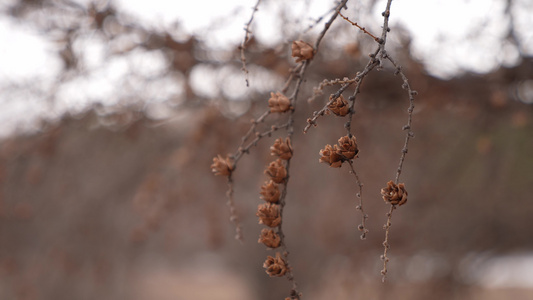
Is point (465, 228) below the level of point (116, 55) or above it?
above

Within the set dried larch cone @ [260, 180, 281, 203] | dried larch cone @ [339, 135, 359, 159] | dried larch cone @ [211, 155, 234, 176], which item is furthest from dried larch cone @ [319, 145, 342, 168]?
dried larch cone @ [211, 155, 234, 176]

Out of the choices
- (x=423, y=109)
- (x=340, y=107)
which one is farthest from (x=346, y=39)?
(x=340, y=107)

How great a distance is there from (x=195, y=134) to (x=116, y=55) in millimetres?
483

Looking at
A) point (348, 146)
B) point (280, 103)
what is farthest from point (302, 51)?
point (348, 146)

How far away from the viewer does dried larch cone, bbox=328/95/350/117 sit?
2.91 ft

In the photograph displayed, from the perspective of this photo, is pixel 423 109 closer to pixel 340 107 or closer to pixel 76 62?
pixel 76 62

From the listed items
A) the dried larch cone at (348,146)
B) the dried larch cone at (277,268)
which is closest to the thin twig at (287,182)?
the dried larch cone at (277,268)

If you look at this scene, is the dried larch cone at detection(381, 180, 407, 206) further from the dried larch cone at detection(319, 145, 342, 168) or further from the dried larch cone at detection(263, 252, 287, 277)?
the dried larch cone at detection(263, 252, 287, 277)

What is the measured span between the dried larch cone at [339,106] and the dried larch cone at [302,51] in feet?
0.46

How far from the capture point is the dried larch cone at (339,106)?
89 cm

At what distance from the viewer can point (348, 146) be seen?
0.89 metres

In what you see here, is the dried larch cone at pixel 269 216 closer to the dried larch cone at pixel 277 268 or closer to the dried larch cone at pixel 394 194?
the dried larch cone at pixel 277 268

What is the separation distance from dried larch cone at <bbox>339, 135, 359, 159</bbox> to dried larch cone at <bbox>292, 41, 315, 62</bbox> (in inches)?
7.6

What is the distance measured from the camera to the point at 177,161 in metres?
2.40
